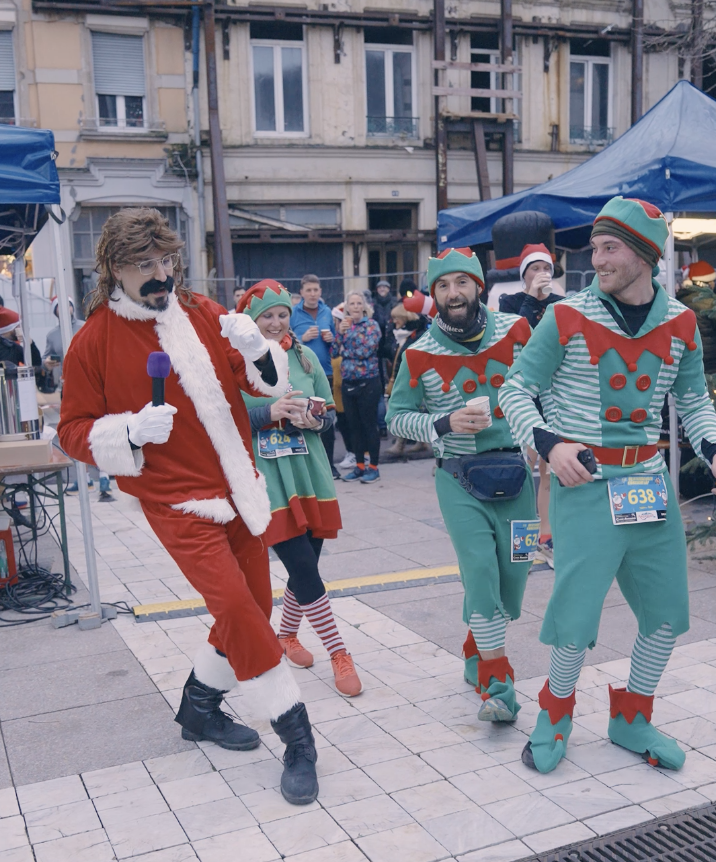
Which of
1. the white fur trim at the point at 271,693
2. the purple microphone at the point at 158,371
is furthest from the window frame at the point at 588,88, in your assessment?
the white fur trim at the point at 271,693

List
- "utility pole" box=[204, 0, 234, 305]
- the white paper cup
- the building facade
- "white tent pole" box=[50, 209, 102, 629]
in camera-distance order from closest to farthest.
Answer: the white paper cup, "white tent pole" box=[50, 209, 102, 629], the building facade, "utility pole" box=[204, 0, 234, 305]

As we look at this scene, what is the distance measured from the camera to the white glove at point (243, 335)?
3332mm

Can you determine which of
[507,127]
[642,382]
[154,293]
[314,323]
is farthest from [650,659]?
[507,127]

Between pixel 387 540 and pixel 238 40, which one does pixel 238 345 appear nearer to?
pixel 387 540

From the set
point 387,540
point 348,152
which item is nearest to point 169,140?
point 348,152

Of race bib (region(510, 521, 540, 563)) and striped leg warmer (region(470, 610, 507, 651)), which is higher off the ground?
race bib (region(510, 521, 540, 563))

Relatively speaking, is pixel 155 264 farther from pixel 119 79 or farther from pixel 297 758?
pixel 119 79

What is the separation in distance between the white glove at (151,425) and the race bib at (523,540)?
1492mm

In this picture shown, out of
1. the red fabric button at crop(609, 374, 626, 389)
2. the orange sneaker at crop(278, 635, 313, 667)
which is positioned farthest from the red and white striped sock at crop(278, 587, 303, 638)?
the red fabric button at crop(609, 374, 626, 389)

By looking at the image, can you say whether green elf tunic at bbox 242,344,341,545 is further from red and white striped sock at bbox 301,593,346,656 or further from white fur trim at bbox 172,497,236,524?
white fur trim at bbox 172,497,236,524

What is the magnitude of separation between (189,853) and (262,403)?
6.63ft

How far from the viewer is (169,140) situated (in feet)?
59.0

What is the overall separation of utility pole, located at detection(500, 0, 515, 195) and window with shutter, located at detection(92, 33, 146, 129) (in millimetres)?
7260

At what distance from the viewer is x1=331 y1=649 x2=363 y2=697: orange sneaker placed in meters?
4.25
